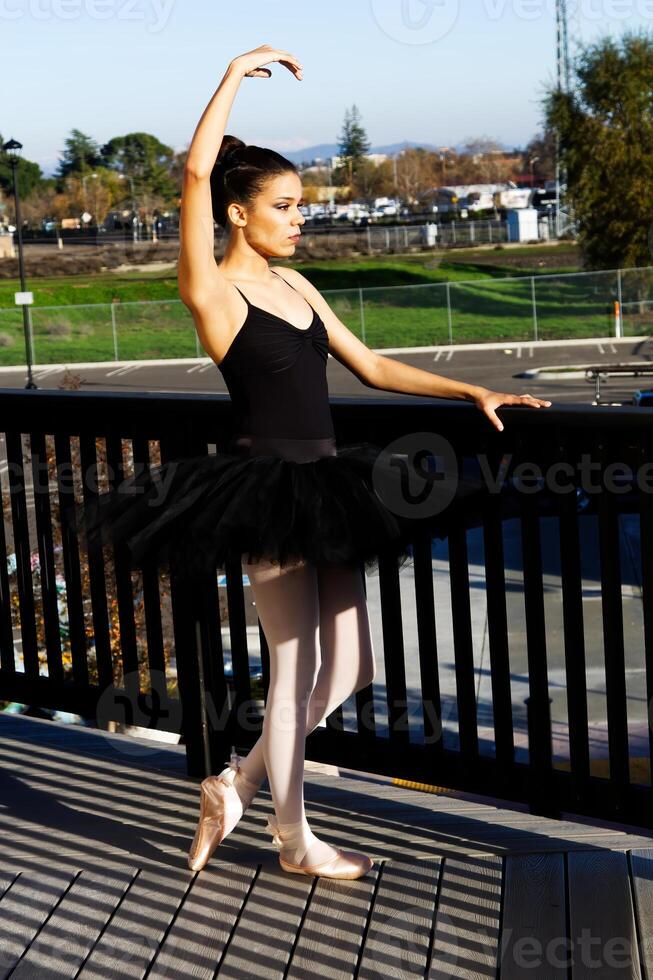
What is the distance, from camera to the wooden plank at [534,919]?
2379 mm

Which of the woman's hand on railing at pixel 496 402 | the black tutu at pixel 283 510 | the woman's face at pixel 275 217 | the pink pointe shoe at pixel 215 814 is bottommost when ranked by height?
the pink pointe shoe at pixel 215 814

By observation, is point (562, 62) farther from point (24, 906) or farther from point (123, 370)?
point (24, 906)

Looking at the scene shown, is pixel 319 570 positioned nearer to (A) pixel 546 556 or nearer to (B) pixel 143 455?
(B) pixel 143 455

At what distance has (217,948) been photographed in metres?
2.53

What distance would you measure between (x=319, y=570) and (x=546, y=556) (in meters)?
14.4

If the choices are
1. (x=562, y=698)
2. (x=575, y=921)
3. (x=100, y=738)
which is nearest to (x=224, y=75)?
(x=575, y=921)

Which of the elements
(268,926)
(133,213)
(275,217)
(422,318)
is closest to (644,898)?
(268,926)

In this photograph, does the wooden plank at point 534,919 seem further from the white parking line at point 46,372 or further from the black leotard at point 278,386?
the white parking line at point 46,372

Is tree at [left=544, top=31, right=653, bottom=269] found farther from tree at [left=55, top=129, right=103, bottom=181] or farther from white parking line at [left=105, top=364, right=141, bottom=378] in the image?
tree at [left=55, top=129, right=103, bottom=181]

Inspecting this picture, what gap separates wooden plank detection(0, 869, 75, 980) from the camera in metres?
2.54

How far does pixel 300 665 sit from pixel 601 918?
0.81m

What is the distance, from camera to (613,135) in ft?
128

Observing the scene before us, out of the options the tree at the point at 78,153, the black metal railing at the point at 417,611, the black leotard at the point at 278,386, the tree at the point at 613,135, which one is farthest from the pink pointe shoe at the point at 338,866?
the tree at the point at 78,153

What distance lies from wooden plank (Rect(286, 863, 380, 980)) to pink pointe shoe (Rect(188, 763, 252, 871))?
245 millimetres
